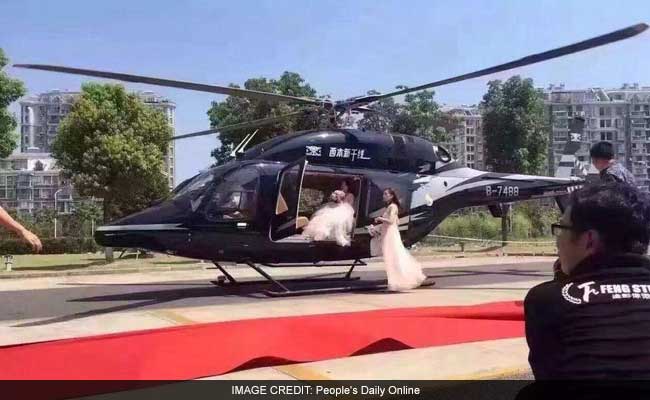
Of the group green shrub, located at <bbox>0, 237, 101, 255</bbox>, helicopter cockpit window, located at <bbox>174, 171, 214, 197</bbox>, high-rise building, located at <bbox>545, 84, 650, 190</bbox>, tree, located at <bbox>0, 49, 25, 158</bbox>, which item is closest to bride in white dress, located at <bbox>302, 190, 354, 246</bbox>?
helicopter cockpit window, located at <bbox>174, 171, 214, 197</bbox>

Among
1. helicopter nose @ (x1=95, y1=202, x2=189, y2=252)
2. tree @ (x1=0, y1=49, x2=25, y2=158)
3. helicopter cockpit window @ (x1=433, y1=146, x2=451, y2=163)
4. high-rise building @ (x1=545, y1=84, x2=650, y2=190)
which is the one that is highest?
high-rise building @ (x1=545, y1=84, x2=650, y2=190)

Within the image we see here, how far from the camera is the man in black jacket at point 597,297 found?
184 cm

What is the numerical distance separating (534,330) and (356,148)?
357 inches

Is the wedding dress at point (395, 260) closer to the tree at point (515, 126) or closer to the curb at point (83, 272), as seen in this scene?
the curb at point (83, 272)

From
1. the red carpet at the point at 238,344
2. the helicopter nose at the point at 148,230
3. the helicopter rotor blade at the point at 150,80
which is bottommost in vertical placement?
the red carpet at the point at 238,344

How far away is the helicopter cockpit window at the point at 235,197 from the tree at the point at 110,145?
12723 millimetres

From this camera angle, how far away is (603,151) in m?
7.25

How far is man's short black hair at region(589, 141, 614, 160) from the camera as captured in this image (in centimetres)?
727

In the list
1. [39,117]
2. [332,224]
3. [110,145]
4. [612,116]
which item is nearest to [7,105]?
[110,145]

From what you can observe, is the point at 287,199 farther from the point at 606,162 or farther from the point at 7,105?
the point at 7,105

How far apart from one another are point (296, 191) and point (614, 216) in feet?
27.7

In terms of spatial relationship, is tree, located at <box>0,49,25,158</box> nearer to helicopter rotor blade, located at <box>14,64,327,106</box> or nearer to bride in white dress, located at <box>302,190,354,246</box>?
helicopter rotor blade, located at <box>14,64,327,106</box>

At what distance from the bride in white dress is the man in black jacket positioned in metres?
8.38

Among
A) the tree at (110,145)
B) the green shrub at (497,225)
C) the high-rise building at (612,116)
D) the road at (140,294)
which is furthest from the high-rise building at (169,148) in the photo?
the high-rise building at (612,116)
